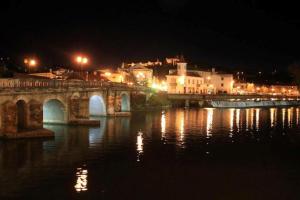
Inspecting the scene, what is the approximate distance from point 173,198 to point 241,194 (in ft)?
14.0

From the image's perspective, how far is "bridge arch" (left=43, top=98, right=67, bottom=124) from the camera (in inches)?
2221

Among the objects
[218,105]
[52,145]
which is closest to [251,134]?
[52,145]

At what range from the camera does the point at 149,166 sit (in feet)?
110

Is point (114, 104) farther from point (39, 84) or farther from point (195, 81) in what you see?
point (195, 81)

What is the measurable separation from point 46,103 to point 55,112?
1.97m

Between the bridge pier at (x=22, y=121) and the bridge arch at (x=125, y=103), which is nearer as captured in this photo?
the bridge pier at (x=22, y=121)

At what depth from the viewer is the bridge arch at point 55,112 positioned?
5641cm

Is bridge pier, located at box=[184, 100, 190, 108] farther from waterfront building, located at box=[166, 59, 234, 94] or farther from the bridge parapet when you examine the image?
the bridge parapet

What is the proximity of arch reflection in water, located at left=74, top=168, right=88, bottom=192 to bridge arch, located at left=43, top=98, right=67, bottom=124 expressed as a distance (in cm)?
2548

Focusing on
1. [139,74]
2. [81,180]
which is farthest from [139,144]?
[139,74]

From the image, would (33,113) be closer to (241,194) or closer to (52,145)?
(52,145)

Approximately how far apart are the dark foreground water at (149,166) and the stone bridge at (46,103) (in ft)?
8.36

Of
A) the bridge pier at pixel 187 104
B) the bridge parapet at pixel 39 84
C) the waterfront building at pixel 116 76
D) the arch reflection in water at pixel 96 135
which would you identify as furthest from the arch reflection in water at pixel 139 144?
the waterfront building at pixel 116 76

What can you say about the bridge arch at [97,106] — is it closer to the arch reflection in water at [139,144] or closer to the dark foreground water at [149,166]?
the dark foreground water at [149,166]
